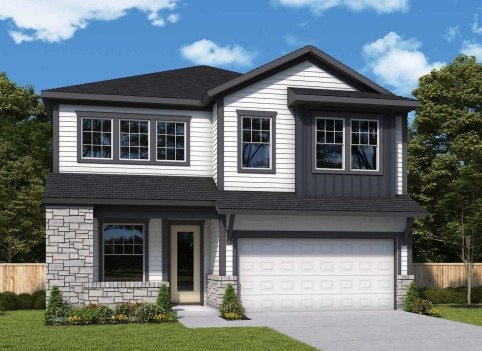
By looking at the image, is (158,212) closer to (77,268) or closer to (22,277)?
(77,268)

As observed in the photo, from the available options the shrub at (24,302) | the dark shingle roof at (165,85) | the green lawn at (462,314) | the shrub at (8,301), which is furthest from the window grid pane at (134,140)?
the green lawn at (462,314)

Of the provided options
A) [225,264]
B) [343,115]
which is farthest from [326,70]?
[225,264]

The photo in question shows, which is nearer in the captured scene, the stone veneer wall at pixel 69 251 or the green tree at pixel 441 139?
the stone veneer wall at pixel 69 251

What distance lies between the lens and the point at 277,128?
67.1 feet

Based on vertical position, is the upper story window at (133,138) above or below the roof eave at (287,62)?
below

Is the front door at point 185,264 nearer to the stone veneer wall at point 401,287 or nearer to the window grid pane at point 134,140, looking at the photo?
the window grid pane at point 134,140

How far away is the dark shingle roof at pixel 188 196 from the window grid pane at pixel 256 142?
955 millimetres

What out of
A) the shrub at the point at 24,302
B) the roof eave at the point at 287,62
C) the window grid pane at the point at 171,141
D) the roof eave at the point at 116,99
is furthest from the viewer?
the shrub at the point at 24,302

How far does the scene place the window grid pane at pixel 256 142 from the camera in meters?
20.3

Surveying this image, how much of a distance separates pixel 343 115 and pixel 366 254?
14.3 ft

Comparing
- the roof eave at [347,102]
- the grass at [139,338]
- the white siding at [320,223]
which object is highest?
the roof eave at [347,102]

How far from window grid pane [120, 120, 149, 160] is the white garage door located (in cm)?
425

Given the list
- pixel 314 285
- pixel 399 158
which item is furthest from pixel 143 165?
pixel 399 158

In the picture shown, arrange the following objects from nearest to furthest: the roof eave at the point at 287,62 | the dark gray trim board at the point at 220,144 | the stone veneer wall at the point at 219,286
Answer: the stone veneer wall at the point at 219,286, the roof eave at the point at 287,62, the dark gray trim board at the point at 220,144
